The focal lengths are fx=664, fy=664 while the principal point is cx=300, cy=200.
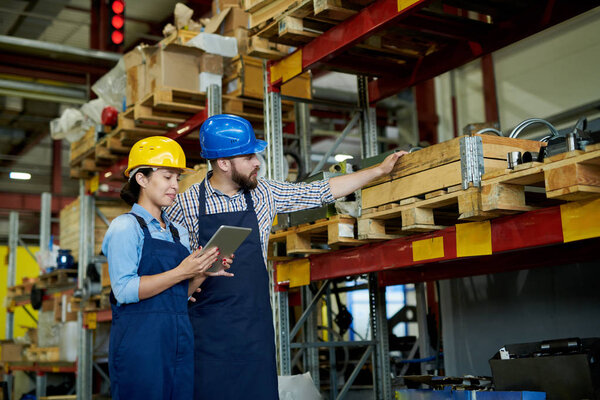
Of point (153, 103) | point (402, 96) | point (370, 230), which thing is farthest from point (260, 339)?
point (402, 96)

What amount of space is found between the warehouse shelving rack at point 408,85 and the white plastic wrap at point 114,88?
2759mm

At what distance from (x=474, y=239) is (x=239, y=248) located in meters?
1.32

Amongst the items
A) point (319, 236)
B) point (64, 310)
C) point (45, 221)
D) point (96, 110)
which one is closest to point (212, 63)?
point (319, 236)

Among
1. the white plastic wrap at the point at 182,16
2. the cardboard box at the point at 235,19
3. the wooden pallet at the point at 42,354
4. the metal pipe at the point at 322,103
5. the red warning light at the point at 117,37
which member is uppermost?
the red warning light at the point at 117,37

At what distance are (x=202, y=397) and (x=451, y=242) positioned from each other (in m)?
1.67

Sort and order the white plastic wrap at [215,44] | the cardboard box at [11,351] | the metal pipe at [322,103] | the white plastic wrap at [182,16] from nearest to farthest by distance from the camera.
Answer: the metal pipe at [322,103] → the white plastic wrap at [215,44] → the white plastic wrap at [182,16] → the cardboard box at [11,351]

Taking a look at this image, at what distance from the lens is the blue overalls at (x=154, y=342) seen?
9.53ft

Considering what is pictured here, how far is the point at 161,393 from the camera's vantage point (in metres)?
2.91

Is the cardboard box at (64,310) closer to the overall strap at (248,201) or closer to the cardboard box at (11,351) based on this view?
the cardboard box at (11,351)

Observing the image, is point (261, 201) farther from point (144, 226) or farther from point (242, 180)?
point (144, 226)

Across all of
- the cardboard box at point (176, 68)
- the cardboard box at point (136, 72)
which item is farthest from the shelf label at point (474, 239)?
the cardboard box at point (136, 72)

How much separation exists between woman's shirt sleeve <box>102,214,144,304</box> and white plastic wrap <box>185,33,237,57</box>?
3618 mm

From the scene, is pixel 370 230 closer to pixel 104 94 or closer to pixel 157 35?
pixel 104 94

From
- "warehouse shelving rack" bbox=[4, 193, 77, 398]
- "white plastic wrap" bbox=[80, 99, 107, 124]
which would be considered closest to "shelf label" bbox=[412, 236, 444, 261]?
"white plastic wrap" bbox=[80, 99, 107, 124]
